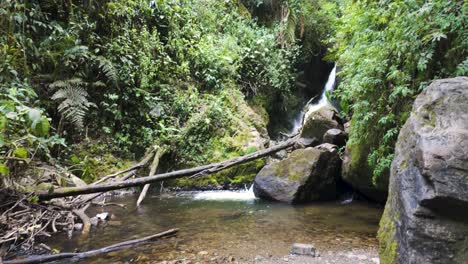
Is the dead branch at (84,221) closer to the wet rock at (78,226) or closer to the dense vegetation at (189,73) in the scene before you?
the wet rock at (78,226)

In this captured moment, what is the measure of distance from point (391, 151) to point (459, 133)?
2492mm

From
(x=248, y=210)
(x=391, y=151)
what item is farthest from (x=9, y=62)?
(x=391, y=151)

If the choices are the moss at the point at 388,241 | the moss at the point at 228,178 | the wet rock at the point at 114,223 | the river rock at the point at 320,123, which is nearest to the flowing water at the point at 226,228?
the wet rock at the point at 114,223

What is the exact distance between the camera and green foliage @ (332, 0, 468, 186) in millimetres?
3660

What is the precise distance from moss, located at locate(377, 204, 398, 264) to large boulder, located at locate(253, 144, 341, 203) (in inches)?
126

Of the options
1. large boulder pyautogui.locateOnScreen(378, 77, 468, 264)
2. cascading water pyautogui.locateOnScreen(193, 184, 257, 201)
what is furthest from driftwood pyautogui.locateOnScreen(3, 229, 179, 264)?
large boulder pyautogui.locateOnScreen(378, 77, 468, 264)

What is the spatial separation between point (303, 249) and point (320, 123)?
436 cm

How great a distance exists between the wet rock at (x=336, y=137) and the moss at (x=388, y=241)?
13.9 feet

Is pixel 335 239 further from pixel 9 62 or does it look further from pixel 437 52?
pixel 9 62

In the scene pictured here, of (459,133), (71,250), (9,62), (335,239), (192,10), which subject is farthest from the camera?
(192,10)

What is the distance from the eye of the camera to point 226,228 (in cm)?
449

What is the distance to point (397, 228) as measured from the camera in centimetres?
246

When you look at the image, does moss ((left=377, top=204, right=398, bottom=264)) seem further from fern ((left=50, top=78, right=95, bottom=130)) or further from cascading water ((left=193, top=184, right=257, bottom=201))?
fern ((left=50, top=78, right=95, bottom=130))

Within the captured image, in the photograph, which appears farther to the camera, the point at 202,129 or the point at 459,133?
the point at 202,129
